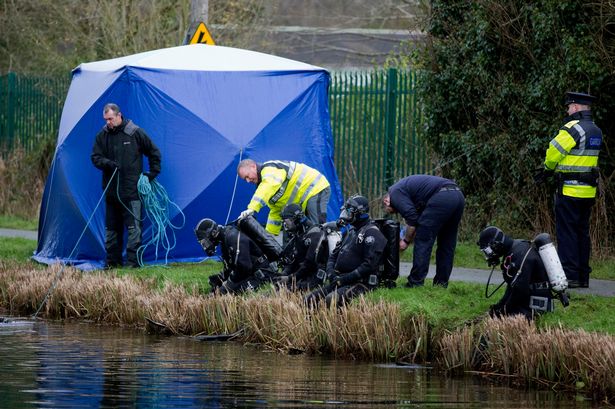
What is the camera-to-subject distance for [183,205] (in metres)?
18.5

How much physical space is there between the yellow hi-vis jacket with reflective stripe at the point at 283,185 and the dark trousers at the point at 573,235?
3.06 m

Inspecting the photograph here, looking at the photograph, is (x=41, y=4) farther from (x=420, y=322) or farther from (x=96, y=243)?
(x=420, y=322)

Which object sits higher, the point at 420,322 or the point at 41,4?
the point at 41,4

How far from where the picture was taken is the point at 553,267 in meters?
12.3

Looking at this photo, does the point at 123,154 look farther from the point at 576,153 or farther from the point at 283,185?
the point at 576,153

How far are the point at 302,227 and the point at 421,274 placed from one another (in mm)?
1534

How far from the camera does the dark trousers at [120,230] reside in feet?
58.3

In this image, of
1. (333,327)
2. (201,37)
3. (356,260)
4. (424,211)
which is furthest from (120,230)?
(333,327)

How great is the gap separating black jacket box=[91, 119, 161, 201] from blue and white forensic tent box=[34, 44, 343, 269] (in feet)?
2.34

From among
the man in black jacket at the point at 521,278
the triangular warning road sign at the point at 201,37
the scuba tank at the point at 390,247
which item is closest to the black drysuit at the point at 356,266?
the scuba tank at the point at 390,247

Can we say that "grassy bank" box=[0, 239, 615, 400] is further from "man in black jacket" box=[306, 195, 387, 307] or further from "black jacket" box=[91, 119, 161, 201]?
"black jacket" box=[91, 119, 161, 201]

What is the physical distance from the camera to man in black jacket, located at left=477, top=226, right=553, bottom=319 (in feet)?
40.5

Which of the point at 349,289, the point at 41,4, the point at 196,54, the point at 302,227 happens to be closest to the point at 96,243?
the point at 196,54

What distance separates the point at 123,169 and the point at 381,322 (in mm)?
6163
